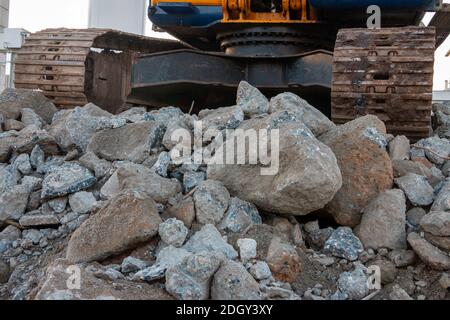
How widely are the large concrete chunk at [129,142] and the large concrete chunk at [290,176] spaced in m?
0.55

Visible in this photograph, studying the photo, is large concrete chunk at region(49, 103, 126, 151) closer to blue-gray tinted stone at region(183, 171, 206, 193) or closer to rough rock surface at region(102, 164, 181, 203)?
rough rock surface at region(102, 164, 181, 203)

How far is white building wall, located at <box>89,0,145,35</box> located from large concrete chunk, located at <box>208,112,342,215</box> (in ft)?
22.4

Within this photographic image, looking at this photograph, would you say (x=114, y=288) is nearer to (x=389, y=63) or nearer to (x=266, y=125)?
(x=266, y=125)

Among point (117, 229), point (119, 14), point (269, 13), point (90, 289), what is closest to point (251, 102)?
point (117, 229)

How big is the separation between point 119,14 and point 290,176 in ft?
24.1

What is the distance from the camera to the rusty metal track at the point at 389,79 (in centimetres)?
347

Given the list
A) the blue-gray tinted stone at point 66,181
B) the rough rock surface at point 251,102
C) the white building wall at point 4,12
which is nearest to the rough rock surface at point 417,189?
the rough rock surface at point 251,102

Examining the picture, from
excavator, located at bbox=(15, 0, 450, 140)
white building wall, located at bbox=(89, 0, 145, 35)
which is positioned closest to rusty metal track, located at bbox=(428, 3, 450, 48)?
excavator, located at bbox=(15, 0, 450, 140)

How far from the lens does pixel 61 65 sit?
4586mm

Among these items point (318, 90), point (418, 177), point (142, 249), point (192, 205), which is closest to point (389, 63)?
point (318, 90)

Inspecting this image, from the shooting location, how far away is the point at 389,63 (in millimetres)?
3525

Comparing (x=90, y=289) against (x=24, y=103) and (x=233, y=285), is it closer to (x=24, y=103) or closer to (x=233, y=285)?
(x=233, y=285)

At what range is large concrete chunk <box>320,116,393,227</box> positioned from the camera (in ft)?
8.54

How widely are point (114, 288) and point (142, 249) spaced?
0.36 m
